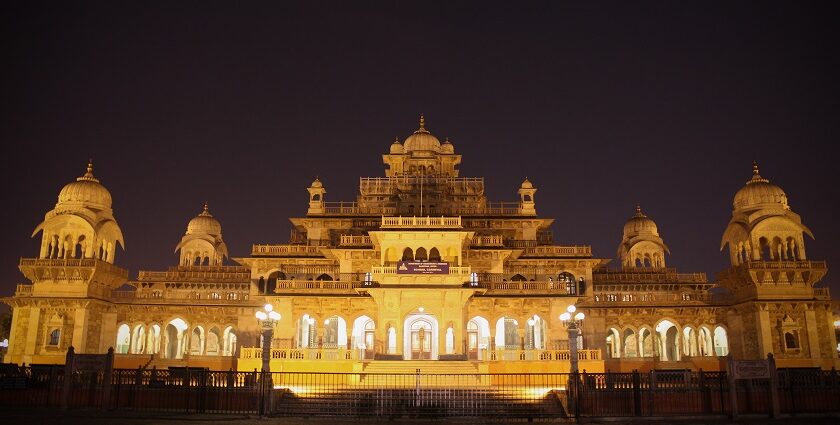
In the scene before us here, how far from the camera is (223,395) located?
23750 mm

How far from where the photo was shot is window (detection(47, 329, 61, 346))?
149ft

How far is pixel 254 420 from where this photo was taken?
21.4 meters

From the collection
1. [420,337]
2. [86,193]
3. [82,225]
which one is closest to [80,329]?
[82,225]

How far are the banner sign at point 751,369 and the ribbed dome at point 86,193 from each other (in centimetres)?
4480

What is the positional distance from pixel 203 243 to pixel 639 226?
140 ft

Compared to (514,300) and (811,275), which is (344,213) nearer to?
(514,300)

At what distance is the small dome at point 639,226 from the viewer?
218 ft

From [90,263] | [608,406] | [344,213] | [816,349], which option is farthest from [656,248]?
[90,263]

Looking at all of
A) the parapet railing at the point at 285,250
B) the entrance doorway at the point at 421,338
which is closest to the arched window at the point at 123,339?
the parapet railing at the point at 285,250

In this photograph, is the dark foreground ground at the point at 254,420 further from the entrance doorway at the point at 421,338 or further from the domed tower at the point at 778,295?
the domed tower at the point at 778,295

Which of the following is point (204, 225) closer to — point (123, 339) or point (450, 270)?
point (123, 339)

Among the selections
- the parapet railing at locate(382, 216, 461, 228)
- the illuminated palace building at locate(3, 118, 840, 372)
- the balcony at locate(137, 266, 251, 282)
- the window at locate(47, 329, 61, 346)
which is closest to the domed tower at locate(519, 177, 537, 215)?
the illuminated palace building at locate(3, 118, 840, 372)

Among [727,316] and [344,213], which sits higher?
[344,213]

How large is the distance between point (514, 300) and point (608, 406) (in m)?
21.8
